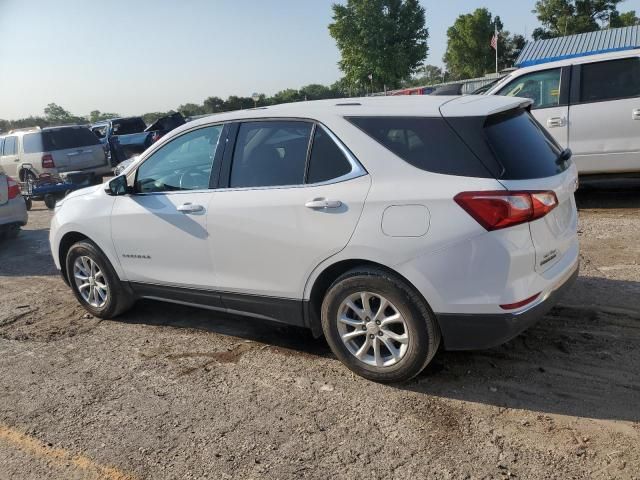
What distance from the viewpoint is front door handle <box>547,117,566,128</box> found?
25.5 feet

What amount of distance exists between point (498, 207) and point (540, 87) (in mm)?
5697

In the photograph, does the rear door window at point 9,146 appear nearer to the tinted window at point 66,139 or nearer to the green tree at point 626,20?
the tinted window at point 66,139

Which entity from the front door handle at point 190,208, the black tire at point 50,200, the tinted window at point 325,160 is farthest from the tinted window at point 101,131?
the tinted window at point 325,160

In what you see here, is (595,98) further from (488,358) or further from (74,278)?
(74,278)

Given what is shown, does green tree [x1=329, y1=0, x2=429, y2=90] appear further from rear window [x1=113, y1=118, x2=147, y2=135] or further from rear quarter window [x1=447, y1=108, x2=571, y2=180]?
rear quarter window [x1=447, y1=108, x2=571, y2=180]

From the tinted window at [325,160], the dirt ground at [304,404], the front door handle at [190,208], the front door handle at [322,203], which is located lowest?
the dirt ground at [304,404]

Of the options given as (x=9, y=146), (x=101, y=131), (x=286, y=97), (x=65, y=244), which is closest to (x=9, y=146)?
(x=9, y=146)

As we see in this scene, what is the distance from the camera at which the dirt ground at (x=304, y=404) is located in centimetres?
293

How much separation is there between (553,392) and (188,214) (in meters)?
2.73

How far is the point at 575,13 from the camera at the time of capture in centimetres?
4259

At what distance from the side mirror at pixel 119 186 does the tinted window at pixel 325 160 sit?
1.80 m

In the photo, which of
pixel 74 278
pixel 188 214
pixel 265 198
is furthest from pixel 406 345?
pixel 74 278

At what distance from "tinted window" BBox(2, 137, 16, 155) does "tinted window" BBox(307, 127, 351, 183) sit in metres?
12.4

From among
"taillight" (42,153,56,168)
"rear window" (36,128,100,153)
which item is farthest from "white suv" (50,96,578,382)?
"rear window" (36,128,100,153)
